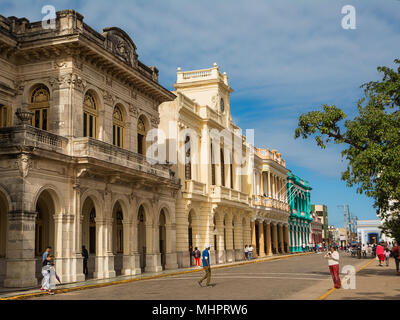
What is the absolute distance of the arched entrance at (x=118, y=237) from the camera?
28141 mm

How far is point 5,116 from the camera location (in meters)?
23.0

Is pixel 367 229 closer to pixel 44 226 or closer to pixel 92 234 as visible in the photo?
pixel 92 234

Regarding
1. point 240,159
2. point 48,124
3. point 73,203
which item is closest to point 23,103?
point 48,124

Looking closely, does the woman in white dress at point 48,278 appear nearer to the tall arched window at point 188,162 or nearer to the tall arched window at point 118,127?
the tall arched window at point 118,127

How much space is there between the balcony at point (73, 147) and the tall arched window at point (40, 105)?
6.95ft

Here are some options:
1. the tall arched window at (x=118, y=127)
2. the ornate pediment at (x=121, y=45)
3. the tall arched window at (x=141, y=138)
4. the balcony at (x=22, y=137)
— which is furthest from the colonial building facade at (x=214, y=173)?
the balcony at (x=22, y=137)

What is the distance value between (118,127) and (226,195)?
1581cm

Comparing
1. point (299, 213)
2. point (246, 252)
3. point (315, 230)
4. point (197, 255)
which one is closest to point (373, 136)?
point (197, 255)

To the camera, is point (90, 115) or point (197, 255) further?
point (197, 255)

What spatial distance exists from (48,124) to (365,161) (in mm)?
13744

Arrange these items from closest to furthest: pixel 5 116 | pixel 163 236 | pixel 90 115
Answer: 1. pixel 5 116
2. pixel 90 115
3. pixel 163 236

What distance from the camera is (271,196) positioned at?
60.0m

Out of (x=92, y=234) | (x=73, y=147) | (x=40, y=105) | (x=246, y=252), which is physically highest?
(x=40, y=105)
